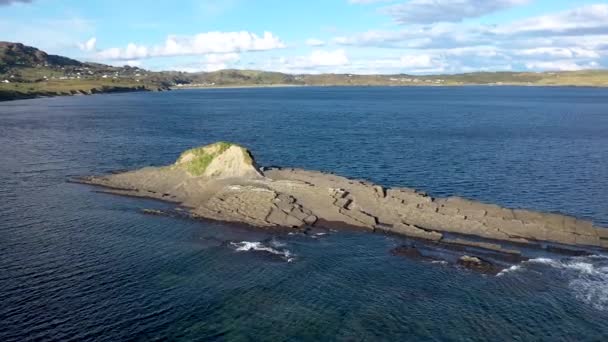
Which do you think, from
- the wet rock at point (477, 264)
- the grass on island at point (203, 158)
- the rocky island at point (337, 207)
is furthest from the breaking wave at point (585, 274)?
the grass on island at point (203, 158)

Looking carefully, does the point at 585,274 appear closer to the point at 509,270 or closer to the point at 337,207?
the point at 509,270

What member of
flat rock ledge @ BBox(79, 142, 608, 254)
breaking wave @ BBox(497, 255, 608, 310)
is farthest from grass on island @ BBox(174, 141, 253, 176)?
breaking wave @ BBox(497, 255, 608, 310)

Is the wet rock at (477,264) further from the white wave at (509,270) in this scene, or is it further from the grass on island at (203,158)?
the grass on island at (203,158)

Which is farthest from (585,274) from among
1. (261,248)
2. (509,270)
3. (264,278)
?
(261,248)

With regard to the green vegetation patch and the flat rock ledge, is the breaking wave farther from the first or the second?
the green vegetation patch

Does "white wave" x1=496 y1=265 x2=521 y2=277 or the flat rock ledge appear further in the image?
the flat rock ledge
